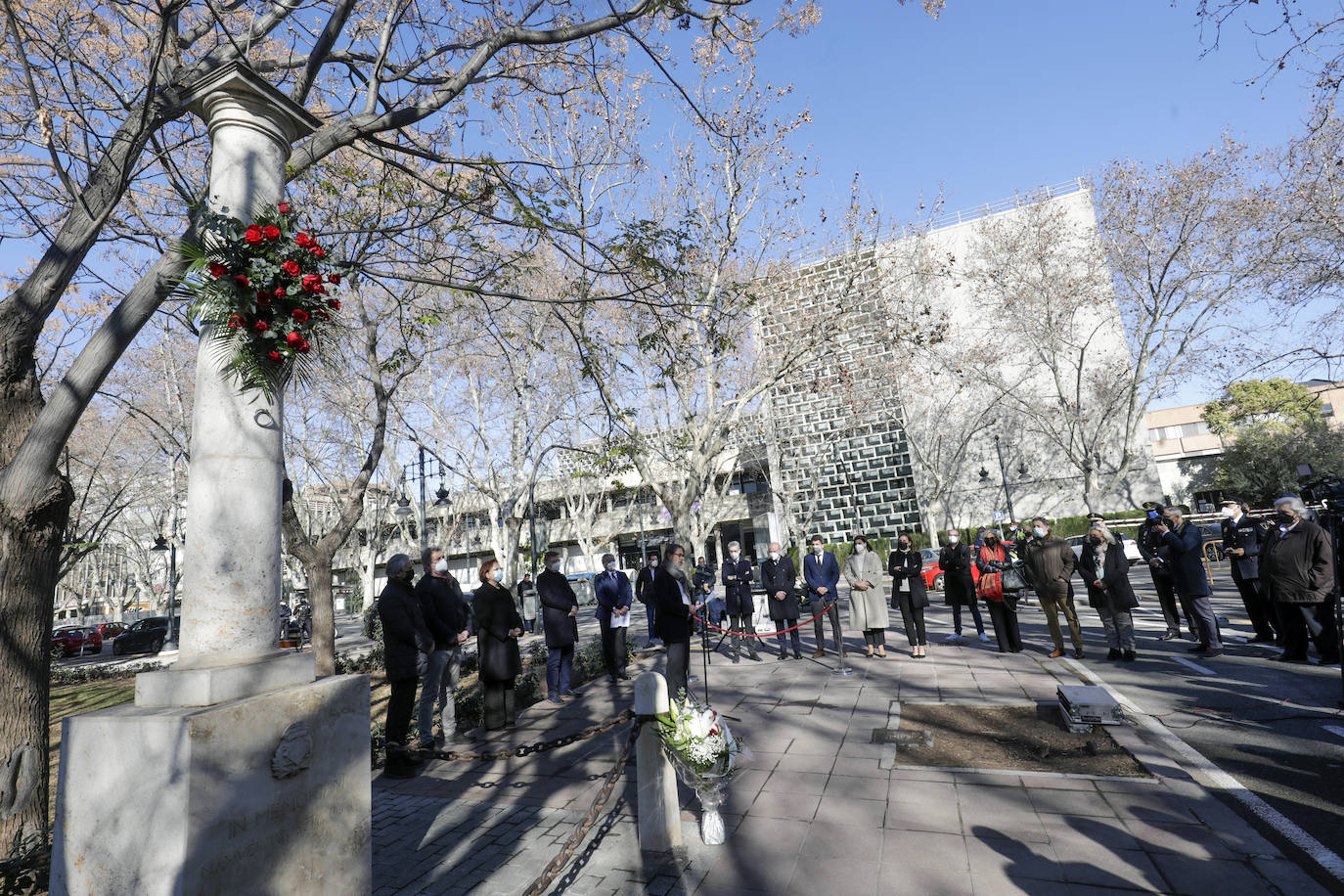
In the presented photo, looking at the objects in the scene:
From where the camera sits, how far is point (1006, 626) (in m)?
9.52

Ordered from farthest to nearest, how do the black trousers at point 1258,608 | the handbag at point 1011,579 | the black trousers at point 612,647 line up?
the black trousers at point 612,647
the handbag at point 1011,579
the black trousers at point 1258,608

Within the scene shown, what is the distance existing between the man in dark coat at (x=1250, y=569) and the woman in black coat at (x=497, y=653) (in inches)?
378

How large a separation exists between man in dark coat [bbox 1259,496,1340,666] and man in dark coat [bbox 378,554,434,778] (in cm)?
939

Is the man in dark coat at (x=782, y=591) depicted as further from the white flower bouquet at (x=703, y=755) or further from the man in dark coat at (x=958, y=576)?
the white flower bouquet at (x=703, y=755)

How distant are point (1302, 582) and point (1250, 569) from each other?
234 centimetres

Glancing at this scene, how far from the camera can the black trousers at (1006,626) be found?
943 centimetres

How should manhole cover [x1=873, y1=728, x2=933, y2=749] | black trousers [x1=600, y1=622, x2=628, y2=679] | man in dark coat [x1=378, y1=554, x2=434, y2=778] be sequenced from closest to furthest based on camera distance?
1. manhole cover [x1=873, y1=728, x2=933, y2=749]
2. man in dark coat [x1=378, y1=554, x2=434, y2=778]
3. black trousers [x1=600, y1=622, x2=628, y2=679]

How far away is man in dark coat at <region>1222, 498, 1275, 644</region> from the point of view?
898 centimetres

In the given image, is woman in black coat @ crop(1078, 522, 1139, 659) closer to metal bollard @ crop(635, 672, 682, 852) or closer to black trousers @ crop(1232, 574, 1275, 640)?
black trousers @ crop(1232, 574, 1275, 640)

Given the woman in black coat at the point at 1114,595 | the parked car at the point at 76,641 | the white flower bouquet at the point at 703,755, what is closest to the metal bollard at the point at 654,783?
the white flower bouquet at the point at 703,755

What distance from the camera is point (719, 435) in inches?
546

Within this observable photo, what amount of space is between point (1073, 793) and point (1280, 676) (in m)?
4.60

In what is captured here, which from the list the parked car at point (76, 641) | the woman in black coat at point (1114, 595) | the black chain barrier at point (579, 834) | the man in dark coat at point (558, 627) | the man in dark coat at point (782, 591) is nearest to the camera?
the black chain barrier at point (579, 834)

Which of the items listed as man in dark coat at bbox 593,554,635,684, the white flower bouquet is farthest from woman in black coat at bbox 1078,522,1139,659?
the white flower bouquet
